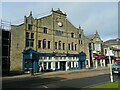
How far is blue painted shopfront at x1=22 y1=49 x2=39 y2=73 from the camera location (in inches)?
1435

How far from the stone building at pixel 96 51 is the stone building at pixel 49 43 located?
417 centimetres

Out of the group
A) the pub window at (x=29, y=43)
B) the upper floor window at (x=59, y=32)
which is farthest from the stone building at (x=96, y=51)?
the pub window at (x=29, y=43)

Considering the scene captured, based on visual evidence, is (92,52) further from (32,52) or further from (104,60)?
(32,52)

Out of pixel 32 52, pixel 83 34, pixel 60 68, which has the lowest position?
pixel 60 68

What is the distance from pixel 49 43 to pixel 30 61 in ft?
20.7

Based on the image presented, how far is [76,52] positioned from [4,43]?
63.7 ft

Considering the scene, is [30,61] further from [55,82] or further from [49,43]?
[55,82]

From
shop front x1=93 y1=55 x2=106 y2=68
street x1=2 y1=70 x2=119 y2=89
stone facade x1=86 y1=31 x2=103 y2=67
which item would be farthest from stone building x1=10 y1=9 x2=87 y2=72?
street x1=2 y1=70 x2=119 y2=89

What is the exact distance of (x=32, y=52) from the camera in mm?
37219

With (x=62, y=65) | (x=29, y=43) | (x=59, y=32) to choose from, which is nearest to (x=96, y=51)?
(x=62, y=65)

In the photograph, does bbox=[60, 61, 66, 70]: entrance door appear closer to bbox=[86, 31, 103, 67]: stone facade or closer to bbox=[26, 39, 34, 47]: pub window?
bbox=[26, 39, 34, 47]: pub window

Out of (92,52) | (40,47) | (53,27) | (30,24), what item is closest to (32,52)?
(40,47)

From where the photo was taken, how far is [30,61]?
37312mm

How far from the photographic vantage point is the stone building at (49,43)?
36.1 m
